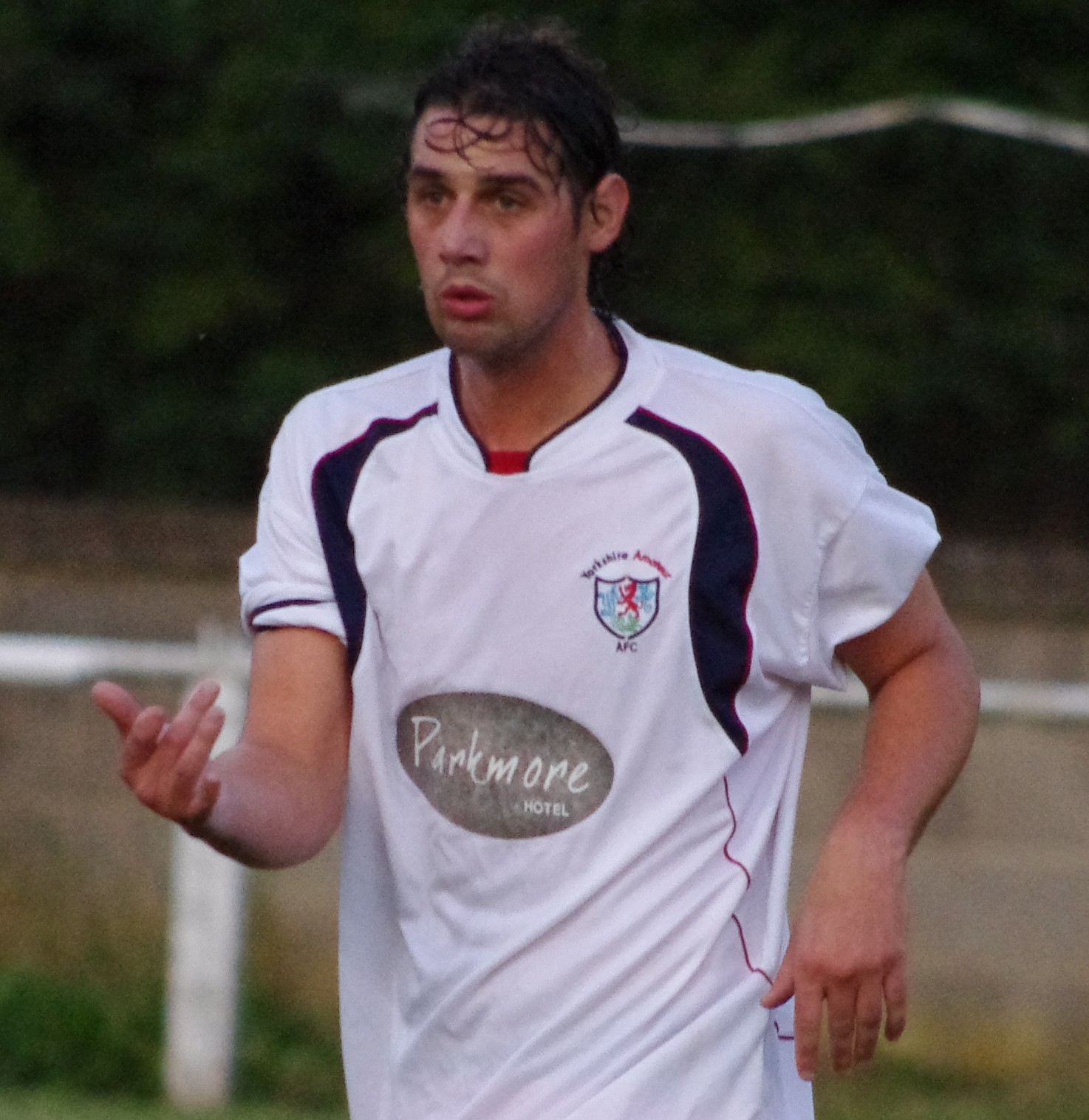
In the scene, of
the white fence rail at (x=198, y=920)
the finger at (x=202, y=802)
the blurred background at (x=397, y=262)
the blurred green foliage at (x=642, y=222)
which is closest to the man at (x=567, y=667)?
the finger at (x=202, y=802)

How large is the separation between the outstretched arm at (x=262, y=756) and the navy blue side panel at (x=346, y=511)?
0.05 m

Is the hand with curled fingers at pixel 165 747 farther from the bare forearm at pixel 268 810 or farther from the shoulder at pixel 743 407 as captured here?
the shoulder at pixel 743 407

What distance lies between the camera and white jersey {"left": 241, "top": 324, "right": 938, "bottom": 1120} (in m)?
2.82

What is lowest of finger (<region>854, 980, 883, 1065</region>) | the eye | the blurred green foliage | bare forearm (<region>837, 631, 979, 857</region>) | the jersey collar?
the blurred green foliage

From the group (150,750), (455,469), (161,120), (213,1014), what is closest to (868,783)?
(455,469)

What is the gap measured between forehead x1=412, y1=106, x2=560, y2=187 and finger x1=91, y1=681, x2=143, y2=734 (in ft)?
2.72

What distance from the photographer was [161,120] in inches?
331

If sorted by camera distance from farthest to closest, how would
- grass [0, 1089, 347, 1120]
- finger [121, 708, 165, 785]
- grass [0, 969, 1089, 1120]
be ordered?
grass [0, 969, 1089, 1120] < grass [0, 1089, 347, 1120] < finger [121, 708, 165, 785]

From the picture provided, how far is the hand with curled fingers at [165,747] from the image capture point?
7.95 feet

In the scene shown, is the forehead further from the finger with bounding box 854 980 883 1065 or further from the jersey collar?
the finger with bounding box 854 980 883 1065

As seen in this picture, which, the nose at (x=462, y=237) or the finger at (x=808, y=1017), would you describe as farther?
the nose at (x=462, y=237)

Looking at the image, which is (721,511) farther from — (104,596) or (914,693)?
(104,596)

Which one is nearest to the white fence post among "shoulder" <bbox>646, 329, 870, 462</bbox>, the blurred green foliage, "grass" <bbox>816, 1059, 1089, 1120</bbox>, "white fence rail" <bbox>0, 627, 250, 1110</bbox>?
"white fence rail" <bbox>0, 627, 250, 1110</bbox>

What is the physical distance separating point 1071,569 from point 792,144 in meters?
1.82
